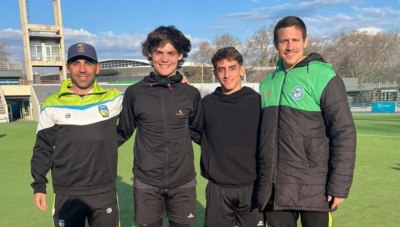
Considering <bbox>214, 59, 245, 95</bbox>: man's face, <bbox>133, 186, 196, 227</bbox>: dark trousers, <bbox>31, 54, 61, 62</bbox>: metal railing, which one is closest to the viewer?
<bbox>133, 186, 196, 227</bbox>: dark trousers

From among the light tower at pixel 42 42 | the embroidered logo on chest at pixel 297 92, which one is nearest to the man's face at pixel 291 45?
the embroidered logo on chest at pixel 297 92

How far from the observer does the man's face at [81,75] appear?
10.2 feet

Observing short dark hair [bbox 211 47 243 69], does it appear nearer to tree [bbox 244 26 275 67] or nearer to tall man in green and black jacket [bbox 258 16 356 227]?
tall man in green and black jacket [bbox 258 16 356 227]

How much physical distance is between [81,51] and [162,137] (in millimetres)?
1030

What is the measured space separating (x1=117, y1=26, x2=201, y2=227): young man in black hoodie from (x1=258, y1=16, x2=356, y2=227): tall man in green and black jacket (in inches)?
28.6

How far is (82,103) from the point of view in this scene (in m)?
3.10

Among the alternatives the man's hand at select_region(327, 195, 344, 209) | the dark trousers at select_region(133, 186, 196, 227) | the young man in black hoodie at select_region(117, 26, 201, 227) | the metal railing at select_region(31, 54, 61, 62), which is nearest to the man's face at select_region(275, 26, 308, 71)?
the young man in black hoodie at select_region(117, 26, 201, 227)

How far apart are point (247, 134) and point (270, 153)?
47 cm

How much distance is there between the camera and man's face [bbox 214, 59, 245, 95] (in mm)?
3381

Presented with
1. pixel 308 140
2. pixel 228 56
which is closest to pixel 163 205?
pixel 308 140

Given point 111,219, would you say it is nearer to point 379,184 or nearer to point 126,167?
point 379,184

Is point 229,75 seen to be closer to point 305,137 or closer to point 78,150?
point 305,137

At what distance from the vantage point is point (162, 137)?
3.11 metres

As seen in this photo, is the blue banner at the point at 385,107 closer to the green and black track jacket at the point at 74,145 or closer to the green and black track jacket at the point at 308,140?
the green and black track jacket at the point at 308,140
